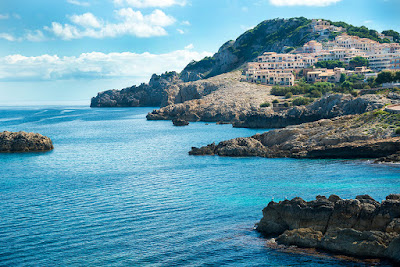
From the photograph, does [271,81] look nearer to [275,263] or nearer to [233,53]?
[233,53]

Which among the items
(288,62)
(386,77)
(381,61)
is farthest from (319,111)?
(288,62)

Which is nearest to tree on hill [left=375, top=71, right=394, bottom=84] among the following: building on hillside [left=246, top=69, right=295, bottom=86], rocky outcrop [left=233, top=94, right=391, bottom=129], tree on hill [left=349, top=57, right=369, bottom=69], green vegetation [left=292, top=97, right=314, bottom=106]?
green vegetation [left=292, top=97, right=314, bottom=106]

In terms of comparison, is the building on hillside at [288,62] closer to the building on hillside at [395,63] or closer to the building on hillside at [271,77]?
the building on hillside at [271,77]

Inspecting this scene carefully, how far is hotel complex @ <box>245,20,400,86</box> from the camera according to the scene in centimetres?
13738

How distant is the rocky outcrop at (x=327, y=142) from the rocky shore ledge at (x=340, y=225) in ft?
90.5

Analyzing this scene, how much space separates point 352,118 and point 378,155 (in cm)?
1285

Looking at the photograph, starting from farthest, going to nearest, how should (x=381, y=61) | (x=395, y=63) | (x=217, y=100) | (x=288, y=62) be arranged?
(x=288, y=62), (x=381, y=61), (x=395, y=63), (x=217, y=100)

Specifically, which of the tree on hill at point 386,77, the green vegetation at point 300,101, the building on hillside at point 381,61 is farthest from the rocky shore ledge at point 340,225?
the building on hillside at point 381,61

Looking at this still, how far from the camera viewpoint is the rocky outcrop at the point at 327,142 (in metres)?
52.2

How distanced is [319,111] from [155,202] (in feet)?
196

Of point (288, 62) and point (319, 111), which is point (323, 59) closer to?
Result: point (288, 62)

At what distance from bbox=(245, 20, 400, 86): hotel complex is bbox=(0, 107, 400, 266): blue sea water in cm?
8493

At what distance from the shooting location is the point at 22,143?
6794 cm

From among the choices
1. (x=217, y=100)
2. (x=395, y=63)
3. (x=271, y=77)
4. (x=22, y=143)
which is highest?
(x=395, y=63)
